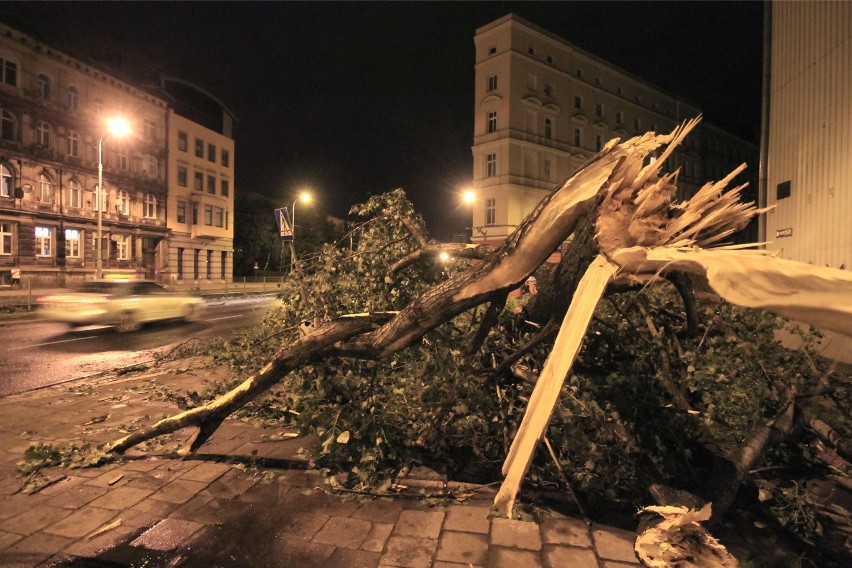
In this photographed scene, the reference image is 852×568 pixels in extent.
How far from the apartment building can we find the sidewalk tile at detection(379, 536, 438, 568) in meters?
35.5

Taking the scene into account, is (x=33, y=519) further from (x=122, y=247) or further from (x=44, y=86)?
(x=122, y=247)

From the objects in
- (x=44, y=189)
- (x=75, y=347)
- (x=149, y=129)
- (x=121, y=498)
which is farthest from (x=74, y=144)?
(x=121, y=498)

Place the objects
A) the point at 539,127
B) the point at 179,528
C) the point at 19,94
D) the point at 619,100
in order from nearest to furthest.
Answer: the point at 179,528
the point at 19,94
the point at 539,127
the point at 619,100

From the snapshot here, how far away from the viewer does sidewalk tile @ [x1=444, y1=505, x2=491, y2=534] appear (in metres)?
3.00

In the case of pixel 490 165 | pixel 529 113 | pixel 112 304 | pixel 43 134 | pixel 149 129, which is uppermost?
pixel 529 113

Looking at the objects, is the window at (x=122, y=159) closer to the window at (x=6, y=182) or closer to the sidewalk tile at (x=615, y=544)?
the window at (x=6, y=182)

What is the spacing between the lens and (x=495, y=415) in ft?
12.3

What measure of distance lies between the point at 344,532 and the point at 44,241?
3240 centimetres

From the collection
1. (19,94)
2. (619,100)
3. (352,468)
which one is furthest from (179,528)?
(619,100)

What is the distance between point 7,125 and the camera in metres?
25.4

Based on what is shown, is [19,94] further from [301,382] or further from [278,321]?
[301,382]

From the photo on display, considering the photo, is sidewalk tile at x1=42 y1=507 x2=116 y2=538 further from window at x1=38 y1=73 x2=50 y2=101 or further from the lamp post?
window at x1=38 y1=73 x2=50 y2=101

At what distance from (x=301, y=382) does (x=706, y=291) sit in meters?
3.46

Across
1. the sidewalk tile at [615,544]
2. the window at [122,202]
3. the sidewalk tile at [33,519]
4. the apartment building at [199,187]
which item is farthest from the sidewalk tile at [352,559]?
the window at [122,202]
